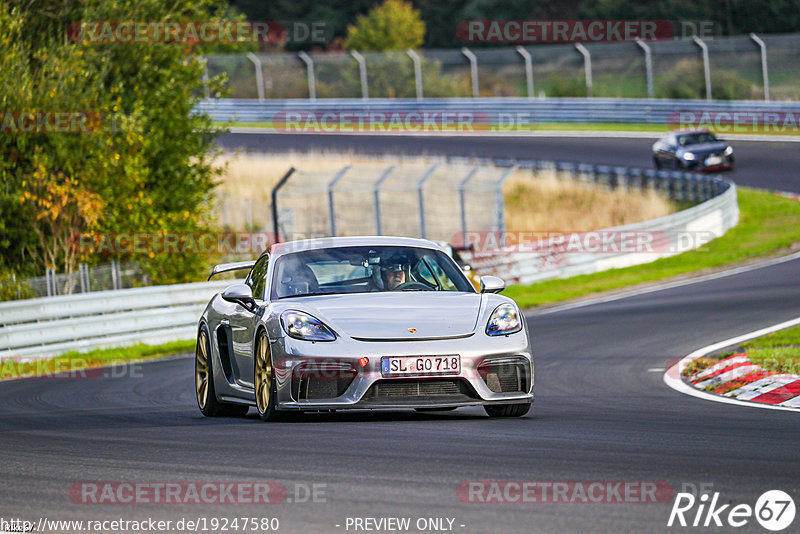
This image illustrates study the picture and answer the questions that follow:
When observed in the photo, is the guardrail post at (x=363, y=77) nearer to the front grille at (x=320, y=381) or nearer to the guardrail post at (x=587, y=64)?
the guardrail post at (x=587, y=64)

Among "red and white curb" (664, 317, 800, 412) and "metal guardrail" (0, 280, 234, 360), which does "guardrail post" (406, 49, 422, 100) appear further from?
"red and white curb" (664, 317, 800, 412)

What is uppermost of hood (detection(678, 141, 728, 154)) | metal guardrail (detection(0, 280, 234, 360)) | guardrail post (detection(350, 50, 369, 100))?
guardrail post (detection(350, 50, 369, 100))

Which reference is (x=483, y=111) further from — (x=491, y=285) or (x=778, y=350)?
(x=491, y=285)

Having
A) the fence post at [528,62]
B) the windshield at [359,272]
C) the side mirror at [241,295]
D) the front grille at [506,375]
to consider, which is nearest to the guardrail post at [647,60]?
the fence post at [528,62]

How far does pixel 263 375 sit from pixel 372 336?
3.40 ft

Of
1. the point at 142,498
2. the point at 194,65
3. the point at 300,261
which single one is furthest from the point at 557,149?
the point at 142,498

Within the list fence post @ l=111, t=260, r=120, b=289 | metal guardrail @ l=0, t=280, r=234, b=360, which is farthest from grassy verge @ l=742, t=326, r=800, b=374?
fence post @ l=111, t=260, r=120, b=289

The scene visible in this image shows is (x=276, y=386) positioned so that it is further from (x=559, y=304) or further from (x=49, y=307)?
(x=559, y=304)

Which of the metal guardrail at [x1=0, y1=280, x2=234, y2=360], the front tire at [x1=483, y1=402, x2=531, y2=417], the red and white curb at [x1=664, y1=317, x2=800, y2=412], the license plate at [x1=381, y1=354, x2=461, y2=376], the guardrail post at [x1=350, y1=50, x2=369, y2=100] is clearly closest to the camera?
the license plate at [x1=381, y1=354, x2=461, y2=376]

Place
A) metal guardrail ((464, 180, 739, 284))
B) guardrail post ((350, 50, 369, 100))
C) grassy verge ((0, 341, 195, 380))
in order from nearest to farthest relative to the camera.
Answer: grassy verge ((0, 341, 195, 380))
metal guardrail ((464, 180, 739, 284))
guardrail post ((350, 50, 369, 100))

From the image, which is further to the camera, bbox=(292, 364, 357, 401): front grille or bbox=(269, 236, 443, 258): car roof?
bbox=(269, 236, 443, 258): car roof

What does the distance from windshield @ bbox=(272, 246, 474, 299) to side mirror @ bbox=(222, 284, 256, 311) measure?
18 cm

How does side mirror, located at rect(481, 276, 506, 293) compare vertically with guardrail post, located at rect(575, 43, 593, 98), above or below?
below

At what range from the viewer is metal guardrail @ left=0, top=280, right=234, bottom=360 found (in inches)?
739
